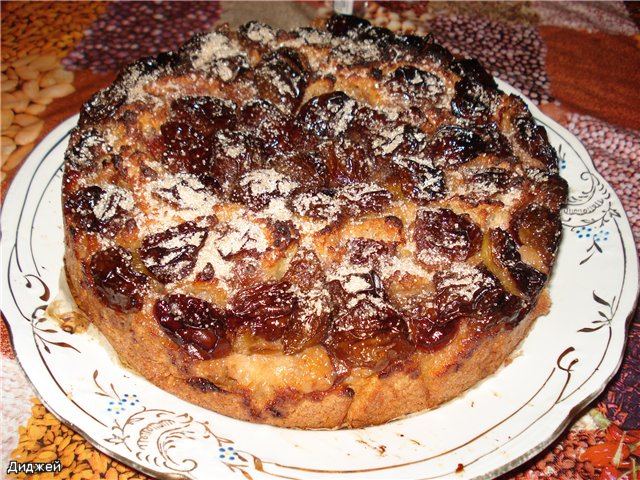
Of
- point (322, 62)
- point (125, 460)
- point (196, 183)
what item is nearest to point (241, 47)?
point (322, 62)

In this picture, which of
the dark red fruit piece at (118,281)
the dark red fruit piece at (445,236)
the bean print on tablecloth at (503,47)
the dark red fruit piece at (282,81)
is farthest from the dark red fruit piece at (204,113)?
the bean print on tablecloth at (503,47)

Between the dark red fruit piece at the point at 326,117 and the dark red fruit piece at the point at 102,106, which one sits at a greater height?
the dark red fruit piece at the point at 326,117

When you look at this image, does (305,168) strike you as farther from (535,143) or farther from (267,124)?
(535,143)

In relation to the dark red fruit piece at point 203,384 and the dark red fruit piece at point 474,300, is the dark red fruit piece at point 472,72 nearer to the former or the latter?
the dark red fruit piece at point 474,300

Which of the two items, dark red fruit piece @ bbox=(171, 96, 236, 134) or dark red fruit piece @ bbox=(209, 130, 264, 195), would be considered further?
dark red fruit piece @ bbox=(171, 96, 236, 134)

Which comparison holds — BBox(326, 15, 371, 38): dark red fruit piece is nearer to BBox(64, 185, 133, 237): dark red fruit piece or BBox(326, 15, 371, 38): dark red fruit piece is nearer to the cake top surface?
the cake top surface

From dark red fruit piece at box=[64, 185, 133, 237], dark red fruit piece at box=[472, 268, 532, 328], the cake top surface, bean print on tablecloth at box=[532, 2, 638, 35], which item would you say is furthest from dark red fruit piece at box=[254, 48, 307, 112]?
bean print on tablecloth at box=[532, 2, 638, 35]

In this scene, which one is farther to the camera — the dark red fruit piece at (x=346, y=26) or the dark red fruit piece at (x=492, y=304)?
the dark red fruit piece at (x=346, y=26)
